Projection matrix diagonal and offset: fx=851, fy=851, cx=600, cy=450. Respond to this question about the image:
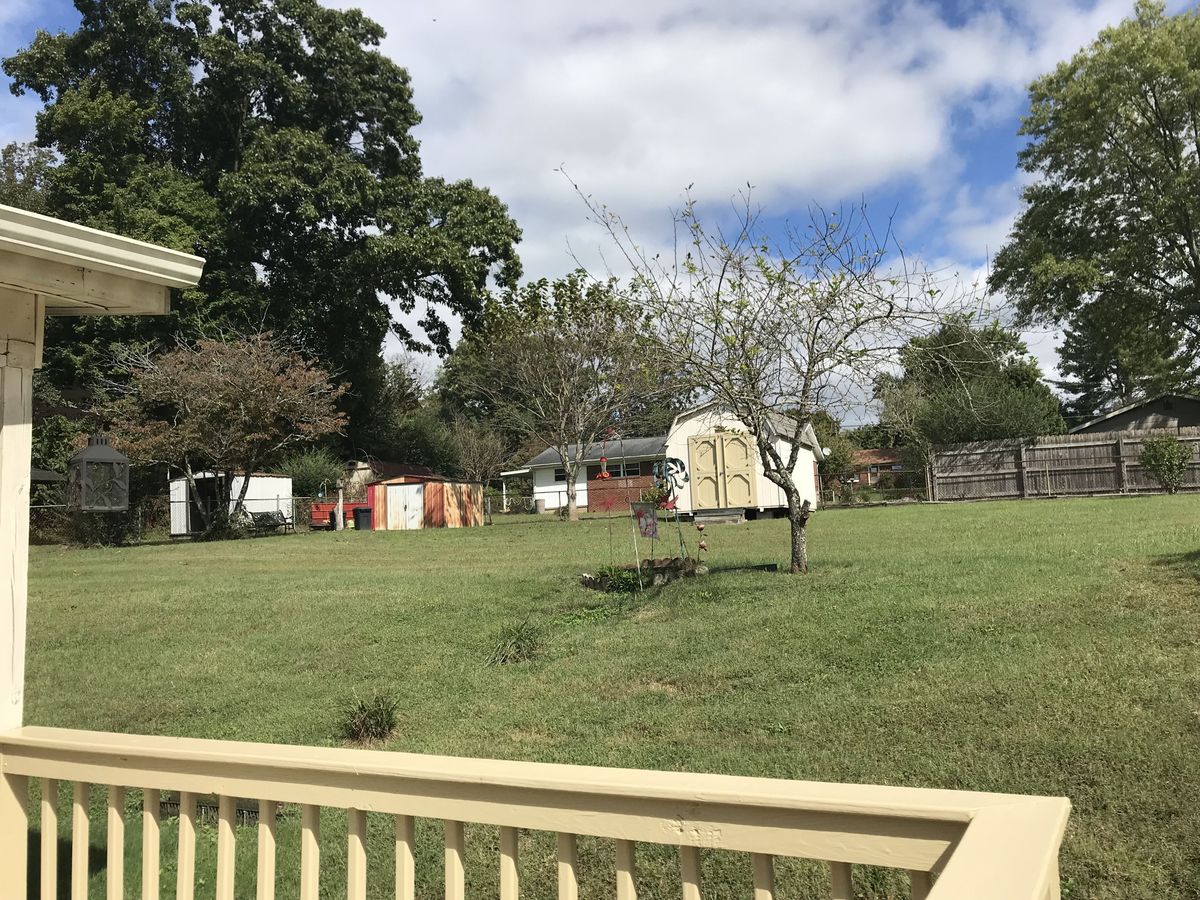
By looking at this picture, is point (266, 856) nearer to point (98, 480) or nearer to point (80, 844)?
point (80, 844)

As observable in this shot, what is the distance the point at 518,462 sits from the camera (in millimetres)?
45406

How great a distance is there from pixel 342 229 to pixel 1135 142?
2606 cm

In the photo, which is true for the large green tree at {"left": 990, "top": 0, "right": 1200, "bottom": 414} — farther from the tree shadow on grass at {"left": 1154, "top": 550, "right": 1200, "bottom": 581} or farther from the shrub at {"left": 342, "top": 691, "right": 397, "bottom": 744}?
the shrub at {"left": 342, "top": 691, "right": 397, "bottom": 744}

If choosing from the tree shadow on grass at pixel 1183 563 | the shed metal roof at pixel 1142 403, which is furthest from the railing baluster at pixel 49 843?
the shed metal roof at pixel 1142 403

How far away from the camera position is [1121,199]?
26.7 metres

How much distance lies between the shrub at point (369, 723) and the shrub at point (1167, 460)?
22.6m

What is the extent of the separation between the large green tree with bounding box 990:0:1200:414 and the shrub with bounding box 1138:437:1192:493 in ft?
19.6

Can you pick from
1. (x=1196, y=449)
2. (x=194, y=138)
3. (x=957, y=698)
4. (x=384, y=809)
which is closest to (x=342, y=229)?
(x=194, y=138)

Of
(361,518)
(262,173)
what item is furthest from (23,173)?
(361,518)

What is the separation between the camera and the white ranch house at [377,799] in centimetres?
141

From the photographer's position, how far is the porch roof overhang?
8.87 ft

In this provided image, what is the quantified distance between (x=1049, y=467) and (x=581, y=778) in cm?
2658

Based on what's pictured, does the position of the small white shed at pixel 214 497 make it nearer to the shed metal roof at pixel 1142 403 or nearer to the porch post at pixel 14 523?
the porch post at pixel 14 523

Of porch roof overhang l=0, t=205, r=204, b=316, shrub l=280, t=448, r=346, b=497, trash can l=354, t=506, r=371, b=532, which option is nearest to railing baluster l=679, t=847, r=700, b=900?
porch roof overhang l=0, t=205, r=204, b=316
